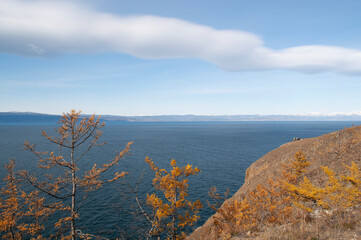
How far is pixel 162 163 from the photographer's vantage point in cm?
5716

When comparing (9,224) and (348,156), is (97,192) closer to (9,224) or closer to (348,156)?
(9,224)

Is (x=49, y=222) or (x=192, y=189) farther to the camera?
(x=192, y=189)

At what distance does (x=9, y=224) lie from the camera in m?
14.7

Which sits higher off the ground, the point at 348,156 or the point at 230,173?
the point at 348,156

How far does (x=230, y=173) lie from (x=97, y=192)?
2891 centimetres

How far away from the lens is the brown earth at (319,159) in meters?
17.2

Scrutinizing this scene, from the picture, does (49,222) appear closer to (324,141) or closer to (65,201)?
(65,201)

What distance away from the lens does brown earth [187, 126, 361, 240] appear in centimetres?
1723

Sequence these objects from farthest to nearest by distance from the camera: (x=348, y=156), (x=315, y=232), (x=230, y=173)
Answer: (x=230, y=173), (x=348, y=156), (x=315, y=232)

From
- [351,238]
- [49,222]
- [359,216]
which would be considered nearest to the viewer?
[351,238]

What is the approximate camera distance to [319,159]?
76.0 ft

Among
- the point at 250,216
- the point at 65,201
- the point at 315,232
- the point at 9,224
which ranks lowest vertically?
the point at 65,201

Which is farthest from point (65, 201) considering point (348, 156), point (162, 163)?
point (348, 156)

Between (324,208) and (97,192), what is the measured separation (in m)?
34.3
